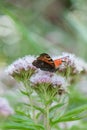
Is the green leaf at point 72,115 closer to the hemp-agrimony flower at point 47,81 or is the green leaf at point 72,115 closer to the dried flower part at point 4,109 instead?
the hemp-agrimony flower at point 47,81

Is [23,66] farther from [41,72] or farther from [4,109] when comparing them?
[4,109]

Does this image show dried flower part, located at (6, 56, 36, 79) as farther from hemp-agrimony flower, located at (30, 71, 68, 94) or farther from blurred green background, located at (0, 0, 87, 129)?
blurred green background, located at (0, 0, 87, 129)

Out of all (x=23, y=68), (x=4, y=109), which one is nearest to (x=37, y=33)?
(x=4, y=109)

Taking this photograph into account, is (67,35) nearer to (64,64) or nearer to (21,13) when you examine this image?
(21,13)

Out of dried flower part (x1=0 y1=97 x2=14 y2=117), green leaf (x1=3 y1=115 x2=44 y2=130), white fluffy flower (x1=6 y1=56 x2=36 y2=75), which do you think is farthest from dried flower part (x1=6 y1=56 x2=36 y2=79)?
dried flower part (x1=0 y1=97 x2=14 y2=117)

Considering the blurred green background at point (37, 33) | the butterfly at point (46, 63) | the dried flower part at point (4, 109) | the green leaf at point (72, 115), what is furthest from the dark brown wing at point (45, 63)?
the blurred green background at point (37, 33)
